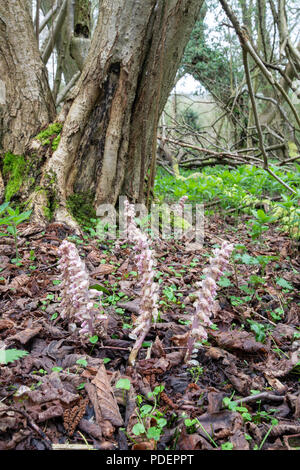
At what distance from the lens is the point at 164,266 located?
8.69 feet

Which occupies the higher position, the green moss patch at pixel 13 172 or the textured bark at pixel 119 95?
the textured bark at pixel 119 95

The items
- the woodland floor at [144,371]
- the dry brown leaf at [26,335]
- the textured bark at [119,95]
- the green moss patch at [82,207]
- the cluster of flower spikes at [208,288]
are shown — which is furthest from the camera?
the green moss patch at [82,207]

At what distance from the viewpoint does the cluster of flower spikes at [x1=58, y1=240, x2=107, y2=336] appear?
1.45 m

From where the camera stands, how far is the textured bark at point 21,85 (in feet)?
10.5

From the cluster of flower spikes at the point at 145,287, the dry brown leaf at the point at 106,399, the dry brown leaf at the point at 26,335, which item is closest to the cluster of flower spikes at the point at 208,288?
the cluster of flower spikes at the point at 145,287

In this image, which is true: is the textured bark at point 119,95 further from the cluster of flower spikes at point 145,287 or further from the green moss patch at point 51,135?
the cluster of flower spikes at point 145,287

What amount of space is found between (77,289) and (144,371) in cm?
47

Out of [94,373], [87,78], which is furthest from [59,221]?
[94,373]

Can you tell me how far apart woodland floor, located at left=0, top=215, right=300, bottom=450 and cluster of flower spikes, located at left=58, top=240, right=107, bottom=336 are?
5.8 inches

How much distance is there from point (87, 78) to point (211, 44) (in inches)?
463

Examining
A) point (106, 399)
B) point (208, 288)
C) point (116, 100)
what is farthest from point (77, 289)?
point (116, 100)

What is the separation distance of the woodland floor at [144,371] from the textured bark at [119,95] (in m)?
1.05
